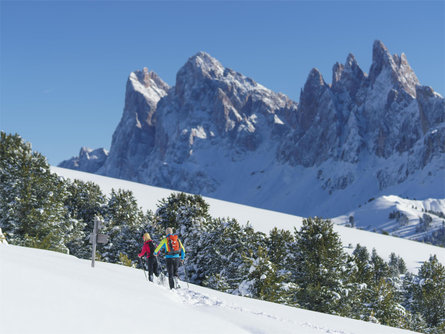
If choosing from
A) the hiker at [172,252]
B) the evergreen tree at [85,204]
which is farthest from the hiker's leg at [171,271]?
the evergreen tree at [85,204]

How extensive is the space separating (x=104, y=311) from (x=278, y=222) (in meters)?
85.8

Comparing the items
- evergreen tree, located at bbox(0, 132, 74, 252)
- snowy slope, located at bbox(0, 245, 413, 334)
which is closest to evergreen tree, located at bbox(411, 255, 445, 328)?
snowy slope, located at bbox(0, 245, 413, 334)

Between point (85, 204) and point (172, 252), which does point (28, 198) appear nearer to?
point (85, 204)

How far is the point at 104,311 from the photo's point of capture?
34.0 ft

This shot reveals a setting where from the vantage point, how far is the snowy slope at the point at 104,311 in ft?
29.9

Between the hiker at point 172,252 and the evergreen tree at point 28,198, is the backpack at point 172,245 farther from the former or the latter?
the evergreen tree at point 28,198

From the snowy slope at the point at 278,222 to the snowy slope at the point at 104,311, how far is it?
7355 centimetres

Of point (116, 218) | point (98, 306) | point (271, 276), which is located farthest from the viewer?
point (116, 218)

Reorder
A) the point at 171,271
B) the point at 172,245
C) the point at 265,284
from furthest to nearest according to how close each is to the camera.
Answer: the point at 265,284 → the point at 172,245 → the point at 171,271

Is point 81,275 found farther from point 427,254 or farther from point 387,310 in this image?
point 427,254

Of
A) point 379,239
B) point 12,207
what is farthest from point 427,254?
point 12,207

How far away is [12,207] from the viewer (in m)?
34.9

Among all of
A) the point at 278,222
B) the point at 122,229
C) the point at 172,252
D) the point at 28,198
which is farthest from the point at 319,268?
the point at 278,222

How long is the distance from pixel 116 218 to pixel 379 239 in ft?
240
